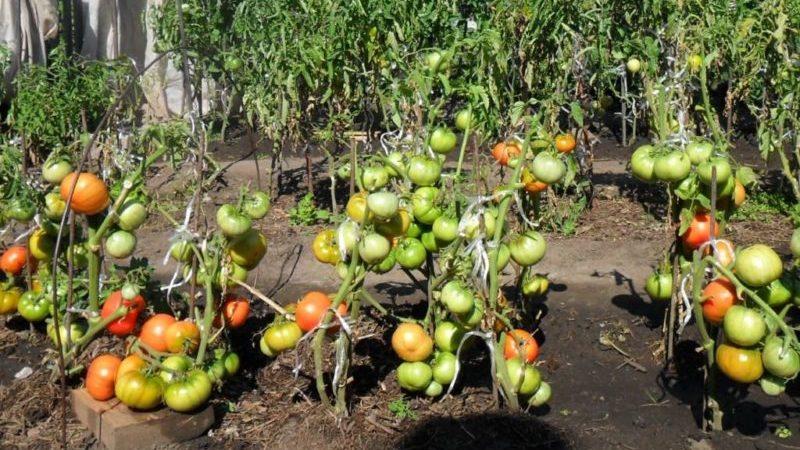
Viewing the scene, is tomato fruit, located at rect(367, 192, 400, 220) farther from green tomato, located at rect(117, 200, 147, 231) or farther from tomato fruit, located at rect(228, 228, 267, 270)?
green tomato, located at rect(117, 200, 147, 231)

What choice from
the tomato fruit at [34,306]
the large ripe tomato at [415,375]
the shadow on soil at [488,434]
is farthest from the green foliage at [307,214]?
the shadow on soil at [488,434]

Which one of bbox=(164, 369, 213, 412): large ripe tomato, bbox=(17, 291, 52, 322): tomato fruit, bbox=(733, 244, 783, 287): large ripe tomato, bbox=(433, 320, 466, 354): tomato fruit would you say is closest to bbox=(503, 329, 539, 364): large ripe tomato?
bbox=(433, 320, 466, 354): tomato fruit

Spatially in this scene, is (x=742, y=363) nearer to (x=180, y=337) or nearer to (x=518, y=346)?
(x=518, y=346)

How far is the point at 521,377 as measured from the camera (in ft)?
10.1

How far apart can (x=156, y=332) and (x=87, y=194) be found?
58 cm

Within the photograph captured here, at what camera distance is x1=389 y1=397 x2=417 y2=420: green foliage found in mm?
3365

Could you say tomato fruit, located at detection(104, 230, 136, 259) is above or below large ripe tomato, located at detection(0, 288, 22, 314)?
above

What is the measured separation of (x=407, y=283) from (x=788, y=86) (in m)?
2.27

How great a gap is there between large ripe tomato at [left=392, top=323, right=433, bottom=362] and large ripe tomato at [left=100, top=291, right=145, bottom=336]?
3.44ft

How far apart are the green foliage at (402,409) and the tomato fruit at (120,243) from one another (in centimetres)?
119

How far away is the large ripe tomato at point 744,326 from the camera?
9.09 feet

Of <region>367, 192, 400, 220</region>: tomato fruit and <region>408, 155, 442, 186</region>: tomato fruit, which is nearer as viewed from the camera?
<region>367, 192, 400, 220</region>: tomato fruit

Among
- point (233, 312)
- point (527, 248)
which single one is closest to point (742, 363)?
point (527, 248)

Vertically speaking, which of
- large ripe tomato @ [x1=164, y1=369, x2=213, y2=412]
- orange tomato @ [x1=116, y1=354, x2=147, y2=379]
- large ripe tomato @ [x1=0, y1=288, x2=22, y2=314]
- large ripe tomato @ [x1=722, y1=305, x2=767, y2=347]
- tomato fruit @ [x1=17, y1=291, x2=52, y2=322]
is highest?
large ripe tomato @ [x1=722, y1=305, x2=767, y2=347]
